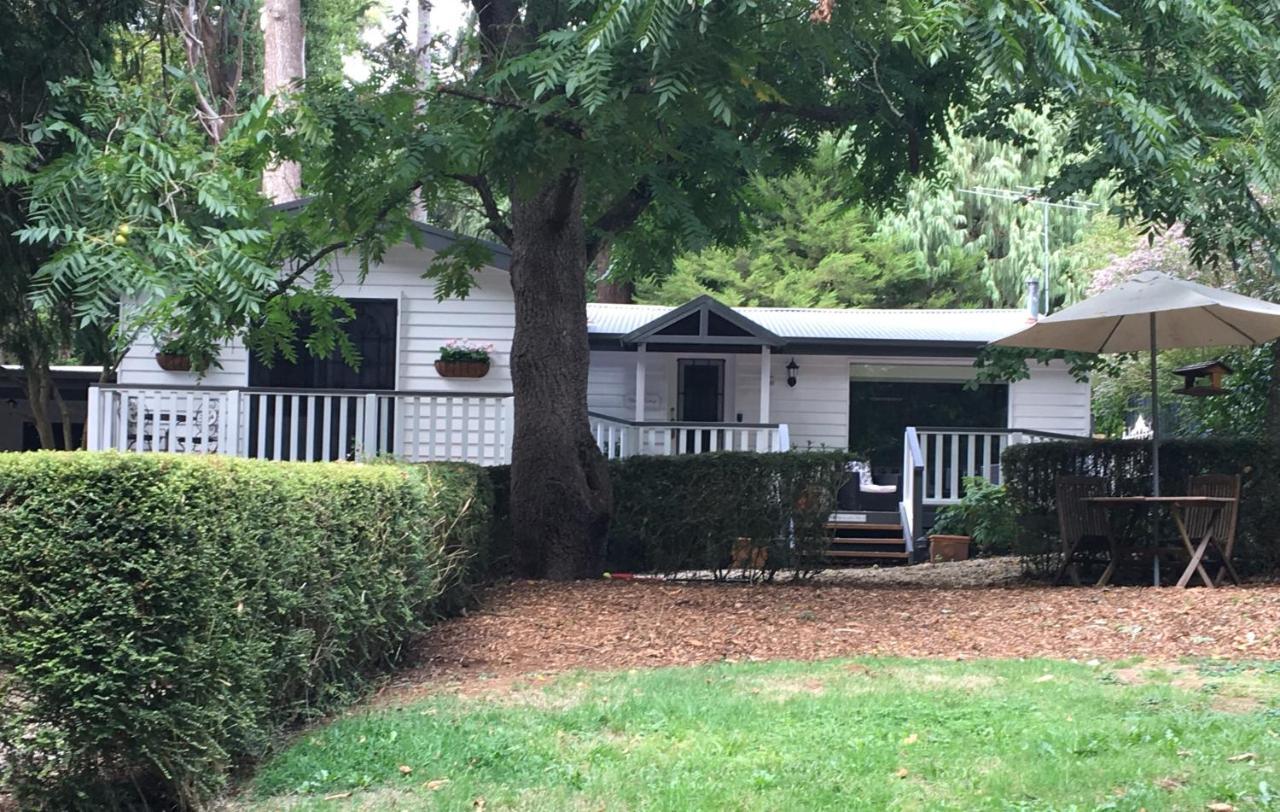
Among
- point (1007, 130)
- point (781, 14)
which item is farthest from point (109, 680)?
point (1007, 130)

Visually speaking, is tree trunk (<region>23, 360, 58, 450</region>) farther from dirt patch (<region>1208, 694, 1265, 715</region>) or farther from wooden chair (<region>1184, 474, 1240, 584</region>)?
dirt patch (<region>1208, 694, 1265, 715</region>)

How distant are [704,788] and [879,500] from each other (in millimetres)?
12784

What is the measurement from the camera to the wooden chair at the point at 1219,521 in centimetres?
1001

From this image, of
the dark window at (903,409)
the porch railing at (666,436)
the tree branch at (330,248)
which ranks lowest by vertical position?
the porch railing at (666,436)

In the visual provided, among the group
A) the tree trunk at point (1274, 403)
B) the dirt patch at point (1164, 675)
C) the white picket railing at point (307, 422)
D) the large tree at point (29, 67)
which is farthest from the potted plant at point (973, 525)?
the large tree at point (29, 67)

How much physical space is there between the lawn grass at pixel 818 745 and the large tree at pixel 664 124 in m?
2.96

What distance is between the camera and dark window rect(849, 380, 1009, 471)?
20125 mm

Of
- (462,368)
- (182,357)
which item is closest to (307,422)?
(462,368)

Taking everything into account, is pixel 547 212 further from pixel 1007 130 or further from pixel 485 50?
pixel 1007 130

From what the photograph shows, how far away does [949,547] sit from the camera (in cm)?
1495

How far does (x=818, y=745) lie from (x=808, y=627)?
2.95 m

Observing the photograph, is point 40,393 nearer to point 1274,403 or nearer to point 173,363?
point 173,363

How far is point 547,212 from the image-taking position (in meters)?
9.97

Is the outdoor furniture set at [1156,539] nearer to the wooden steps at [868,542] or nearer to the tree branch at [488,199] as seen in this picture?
the wooden steps at [868,542]
